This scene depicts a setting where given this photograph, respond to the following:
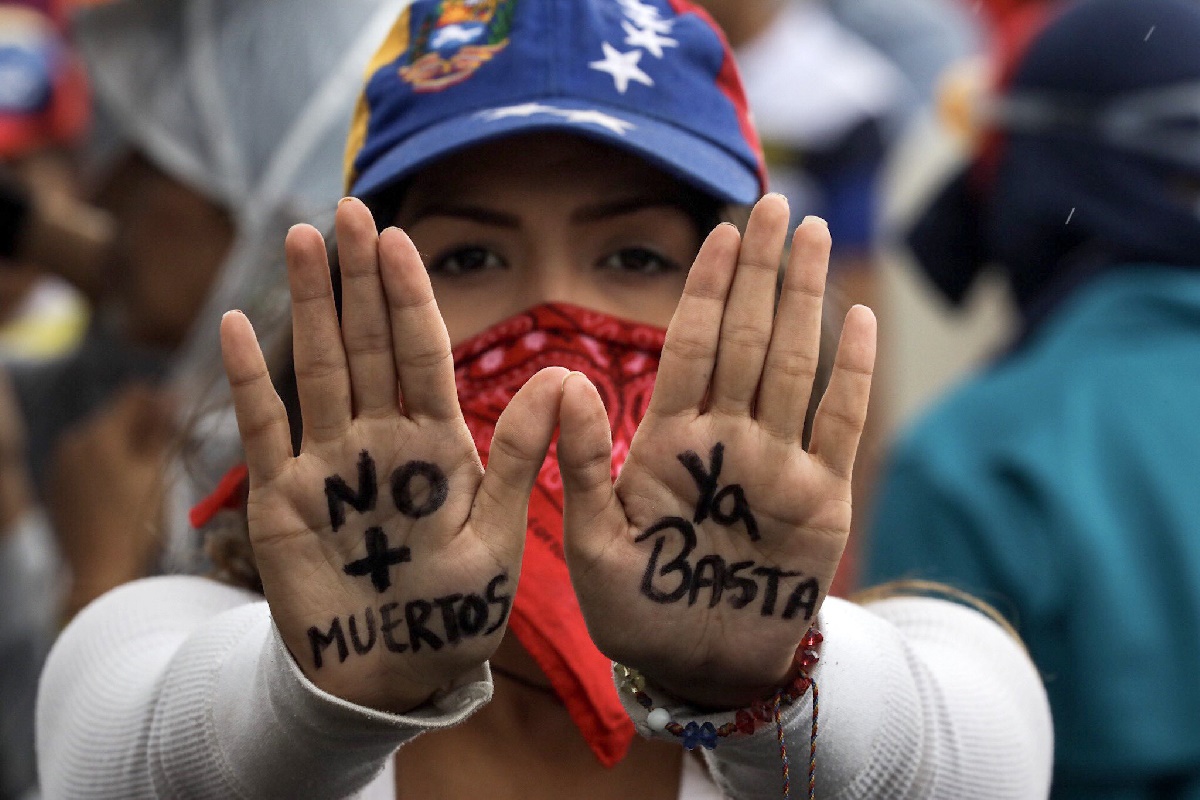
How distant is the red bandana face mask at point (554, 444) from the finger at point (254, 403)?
0.39 meters

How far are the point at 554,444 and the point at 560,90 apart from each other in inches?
17.6

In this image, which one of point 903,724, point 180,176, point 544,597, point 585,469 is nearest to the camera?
point 585,469

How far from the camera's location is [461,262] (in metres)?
2.05

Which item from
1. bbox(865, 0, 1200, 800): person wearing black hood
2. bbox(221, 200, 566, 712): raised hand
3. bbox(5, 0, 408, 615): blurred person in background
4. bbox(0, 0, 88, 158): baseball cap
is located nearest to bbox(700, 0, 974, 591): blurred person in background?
bbox(865, 0, 1200, 800): person wearing black hood

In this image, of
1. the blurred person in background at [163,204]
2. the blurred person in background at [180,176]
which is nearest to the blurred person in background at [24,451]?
the blurred person in background at [163,204]

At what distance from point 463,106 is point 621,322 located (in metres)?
0.33

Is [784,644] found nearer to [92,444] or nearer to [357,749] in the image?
[357,749]

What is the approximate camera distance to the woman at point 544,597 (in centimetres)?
150

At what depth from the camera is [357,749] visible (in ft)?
5.09

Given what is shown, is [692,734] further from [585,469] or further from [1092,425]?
[1092,425]

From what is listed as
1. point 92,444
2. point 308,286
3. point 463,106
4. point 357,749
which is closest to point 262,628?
point 357,749

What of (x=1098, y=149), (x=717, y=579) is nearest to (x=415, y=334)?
(x=717, y=579)

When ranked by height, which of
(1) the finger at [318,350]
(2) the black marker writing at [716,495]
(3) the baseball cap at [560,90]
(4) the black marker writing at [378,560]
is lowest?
(4) the black marker writing at [378,560]

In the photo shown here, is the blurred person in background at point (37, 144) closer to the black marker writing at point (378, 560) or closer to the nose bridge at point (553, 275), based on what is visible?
the nose bridge at point (553, 275)
